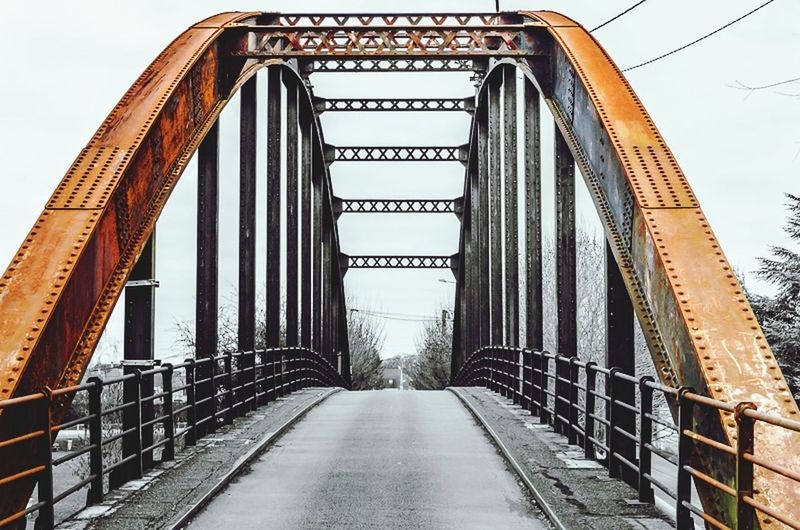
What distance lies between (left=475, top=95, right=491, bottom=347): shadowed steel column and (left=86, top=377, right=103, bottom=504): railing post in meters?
15.2

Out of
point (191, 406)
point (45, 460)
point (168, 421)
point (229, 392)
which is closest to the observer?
point (45, 460)

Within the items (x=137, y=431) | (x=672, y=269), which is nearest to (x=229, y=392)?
(x=137, y=431)

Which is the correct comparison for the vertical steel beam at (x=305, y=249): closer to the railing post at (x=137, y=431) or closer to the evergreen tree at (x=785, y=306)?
the evergreen tree at (x=785, y=306)

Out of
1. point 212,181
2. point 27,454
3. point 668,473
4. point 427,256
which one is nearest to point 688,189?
point 27,454

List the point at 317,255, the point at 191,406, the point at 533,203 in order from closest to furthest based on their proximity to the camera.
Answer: the point at 191,406
the point at 533,203
the point at 317,255

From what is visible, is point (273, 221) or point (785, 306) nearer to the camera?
point (273, 221)

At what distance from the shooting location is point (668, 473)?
109 feet

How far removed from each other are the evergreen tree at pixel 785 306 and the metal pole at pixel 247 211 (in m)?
10.2

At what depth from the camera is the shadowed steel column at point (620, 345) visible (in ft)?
30.7

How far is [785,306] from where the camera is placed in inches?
815

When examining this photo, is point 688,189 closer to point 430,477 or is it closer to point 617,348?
point 617,348

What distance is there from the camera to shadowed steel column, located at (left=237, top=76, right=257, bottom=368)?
1504 centimetres

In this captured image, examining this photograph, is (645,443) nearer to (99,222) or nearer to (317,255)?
(99,222)

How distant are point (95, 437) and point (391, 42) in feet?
22.3
